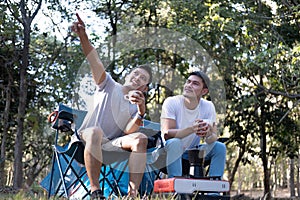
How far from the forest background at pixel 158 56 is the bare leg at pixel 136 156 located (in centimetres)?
140

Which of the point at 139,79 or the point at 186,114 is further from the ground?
the point at 139,79

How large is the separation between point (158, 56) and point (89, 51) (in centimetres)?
277

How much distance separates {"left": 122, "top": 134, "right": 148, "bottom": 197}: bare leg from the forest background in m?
1.40

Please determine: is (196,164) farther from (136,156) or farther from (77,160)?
(77,160)

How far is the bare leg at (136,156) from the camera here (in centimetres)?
239

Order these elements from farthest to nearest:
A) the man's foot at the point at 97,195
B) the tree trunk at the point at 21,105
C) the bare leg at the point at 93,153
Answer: the tree trunk at the point at 21,105 < the bare leg at the point at 93,153 < the man's foot at the point at 97,195

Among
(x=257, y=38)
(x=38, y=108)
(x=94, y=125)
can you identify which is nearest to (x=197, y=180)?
(x=94, y=125)

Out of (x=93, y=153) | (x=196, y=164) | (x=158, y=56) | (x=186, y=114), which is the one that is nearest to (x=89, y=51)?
(x=93, y=153)

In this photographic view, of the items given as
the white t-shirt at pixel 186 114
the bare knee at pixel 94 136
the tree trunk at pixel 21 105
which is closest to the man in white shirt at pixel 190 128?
the white t-shirt at pixel 186 114

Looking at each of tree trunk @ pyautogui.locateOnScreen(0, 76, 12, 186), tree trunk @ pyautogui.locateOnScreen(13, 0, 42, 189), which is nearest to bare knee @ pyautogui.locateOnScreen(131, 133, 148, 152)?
tree trunk @ pyautogui.locateOnScreen(13, 0, 42, 189)

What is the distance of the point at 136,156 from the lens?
2.41 m

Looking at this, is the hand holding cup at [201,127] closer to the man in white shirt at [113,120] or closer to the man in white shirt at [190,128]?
the man in white shirt at [190,128]

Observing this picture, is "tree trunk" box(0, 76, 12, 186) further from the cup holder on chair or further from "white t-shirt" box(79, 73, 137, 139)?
the cup holder on chair

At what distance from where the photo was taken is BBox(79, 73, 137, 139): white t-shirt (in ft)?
8.46
